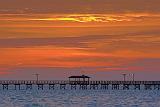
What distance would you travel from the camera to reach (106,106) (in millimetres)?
86812

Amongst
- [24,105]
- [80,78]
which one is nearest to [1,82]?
[80,78]

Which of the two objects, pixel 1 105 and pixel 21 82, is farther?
pixel 21 82

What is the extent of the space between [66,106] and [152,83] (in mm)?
58028

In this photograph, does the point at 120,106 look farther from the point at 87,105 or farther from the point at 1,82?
the point at 1,82

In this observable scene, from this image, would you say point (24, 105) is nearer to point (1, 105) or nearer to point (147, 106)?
point (1, 105)

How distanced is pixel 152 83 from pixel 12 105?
194 feet

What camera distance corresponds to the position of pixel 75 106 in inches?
3401

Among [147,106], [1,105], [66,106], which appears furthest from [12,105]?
[147,106]

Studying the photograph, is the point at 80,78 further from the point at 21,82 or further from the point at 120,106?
the point at 120,106

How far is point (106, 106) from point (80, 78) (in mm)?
61813

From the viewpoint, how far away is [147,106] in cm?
8631

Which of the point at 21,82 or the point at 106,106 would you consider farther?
the point at 21,82

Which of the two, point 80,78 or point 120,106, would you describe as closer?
point 120,106

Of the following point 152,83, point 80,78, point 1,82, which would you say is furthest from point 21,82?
point 152,83
